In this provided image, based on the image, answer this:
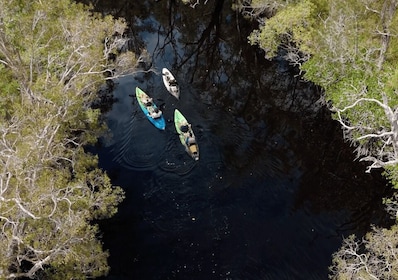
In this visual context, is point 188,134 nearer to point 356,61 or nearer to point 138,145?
point 138,145

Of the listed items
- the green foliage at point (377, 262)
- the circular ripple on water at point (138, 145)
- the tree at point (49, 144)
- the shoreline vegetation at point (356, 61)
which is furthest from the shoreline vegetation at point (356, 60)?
the tree at point (49, 144)

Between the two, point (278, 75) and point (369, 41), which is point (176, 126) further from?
point (369, 41)

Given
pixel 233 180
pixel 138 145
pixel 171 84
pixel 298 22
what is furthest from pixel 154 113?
pixel 298 22

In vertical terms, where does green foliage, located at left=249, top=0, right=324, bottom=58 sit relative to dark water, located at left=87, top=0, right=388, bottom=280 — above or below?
above

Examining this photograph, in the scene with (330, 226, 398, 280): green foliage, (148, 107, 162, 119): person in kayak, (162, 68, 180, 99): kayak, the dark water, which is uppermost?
(162, 68, 180, 99): kayak

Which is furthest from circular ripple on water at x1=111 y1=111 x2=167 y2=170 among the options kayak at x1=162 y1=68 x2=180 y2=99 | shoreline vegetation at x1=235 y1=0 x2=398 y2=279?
shoreline vegetation at x1=235 y1=0 x2=398 y2=279

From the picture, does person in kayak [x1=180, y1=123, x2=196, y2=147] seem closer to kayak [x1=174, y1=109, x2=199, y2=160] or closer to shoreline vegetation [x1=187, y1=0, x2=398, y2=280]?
kayak [x1=174, y1=109, x2=199, y2=160]

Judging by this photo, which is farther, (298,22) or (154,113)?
(154,113)
